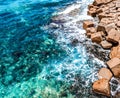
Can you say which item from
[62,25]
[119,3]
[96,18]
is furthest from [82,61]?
[119,3]

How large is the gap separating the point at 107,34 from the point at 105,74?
8.07 ft

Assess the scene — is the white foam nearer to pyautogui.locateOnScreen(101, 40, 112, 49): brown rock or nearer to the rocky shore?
the rocky shore

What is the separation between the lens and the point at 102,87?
5.47 m

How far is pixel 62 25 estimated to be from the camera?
970 cm

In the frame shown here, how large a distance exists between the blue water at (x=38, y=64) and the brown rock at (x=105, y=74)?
34 centimetres

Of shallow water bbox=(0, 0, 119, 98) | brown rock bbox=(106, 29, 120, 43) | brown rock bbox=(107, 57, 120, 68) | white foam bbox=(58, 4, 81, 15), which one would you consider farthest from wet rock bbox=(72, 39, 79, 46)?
white foam bbox=(58, 4, 81, 15)

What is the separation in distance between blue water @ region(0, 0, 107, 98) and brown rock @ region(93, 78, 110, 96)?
0.84ft

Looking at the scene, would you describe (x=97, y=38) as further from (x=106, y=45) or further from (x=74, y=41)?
(x=74, y=41)

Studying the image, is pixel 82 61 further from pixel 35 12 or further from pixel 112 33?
pixel 35 12

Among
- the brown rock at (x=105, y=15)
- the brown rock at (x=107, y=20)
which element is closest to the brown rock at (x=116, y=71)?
the brown rock at (x=107, y=20)

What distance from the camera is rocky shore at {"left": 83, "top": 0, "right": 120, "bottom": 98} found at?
5.71 metres

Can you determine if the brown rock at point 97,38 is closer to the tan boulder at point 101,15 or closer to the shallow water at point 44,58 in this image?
the shallow water at point 44,58

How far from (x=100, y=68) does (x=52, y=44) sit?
2.50 m

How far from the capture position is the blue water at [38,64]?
5.85 metres
